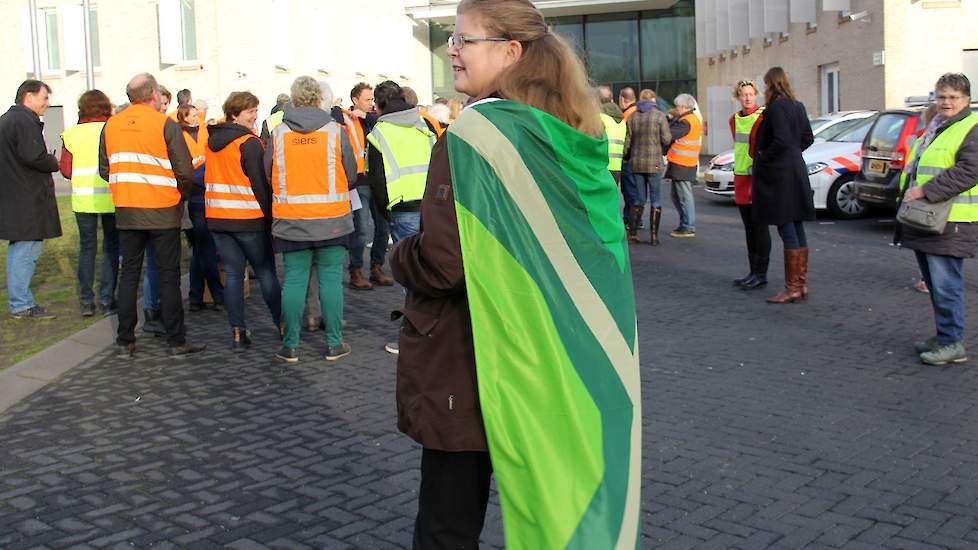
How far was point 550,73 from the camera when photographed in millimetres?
2875

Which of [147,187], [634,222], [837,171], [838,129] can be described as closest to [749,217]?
[634,222]

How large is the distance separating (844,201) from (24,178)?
38.6 feet

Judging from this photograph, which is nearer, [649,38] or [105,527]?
[105,527]

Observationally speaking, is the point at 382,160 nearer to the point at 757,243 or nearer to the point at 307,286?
the point at 307,286

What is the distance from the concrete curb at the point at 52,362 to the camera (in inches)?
284

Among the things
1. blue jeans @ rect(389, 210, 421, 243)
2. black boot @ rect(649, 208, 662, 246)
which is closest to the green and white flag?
blue jeans @ rect(389, 210, 421, 243)

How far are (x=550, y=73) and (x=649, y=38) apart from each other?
4476cm

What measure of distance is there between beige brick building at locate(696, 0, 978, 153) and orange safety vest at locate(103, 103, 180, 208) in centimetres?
1984

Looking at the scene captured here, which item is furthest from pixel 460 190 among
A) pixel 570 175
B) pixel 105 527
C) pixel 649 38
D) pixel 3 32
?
pixel 649 38

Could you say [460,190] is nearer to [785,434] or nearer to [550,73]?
[550,73]

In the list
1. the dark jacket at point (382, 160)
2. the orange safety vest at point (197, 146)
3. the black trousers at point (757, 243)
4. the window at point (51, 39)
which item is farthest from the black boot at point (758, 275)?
the window at point (51, 39)

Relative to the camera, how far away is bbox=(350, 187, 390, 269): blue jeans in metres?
11.1

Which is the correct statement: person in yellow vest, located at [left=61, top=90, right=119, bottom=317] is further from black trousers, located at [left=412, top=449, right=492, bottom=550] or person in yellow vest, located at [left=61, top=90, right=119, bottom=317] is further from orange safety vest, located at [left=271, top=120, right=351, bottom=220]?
black trousers, located at [left=412, top=449, right=492, bottom=550]

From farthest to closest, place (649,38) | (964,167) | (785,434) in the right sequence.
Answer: (649,38), (964,167), (785,434)
